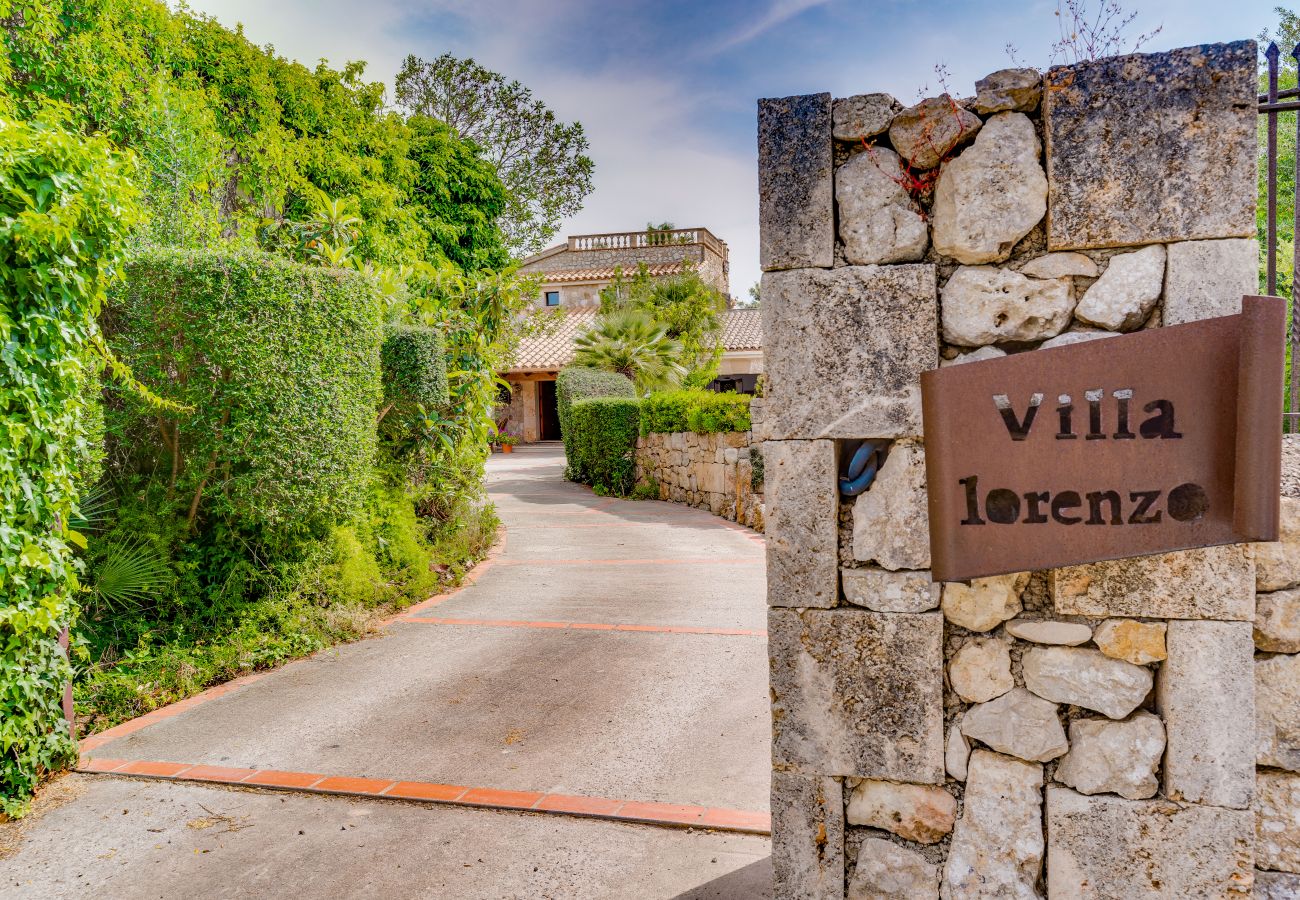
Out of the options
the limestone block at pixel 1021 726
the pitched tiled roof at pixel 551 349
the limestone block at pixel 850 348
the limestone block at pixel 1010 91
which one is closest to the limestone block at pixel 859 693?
the limestone block at pixel 1021 726

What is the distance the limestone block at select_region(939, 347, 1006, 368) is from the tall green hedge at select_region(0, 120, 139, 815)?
140 inches

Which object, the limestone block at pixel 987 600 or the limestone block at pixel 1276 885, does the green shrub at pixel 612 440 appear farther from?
the limestone block at pixel 1276 885

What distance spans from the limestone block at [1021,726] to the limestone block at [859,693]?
12 centimetres

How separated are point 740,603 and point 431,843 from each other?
4.50 m

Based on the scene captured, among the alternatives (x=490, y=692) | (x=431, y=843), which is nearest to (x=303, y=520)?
(x=490, y=692)

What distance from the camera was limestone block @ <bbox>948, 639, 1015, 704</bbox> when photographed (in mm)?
2400

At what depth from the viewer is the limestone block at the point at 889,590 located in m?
2.43

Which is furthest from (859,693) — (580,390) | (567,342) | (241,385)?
(567,342)

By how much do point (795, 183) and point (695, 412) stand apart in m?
11.1

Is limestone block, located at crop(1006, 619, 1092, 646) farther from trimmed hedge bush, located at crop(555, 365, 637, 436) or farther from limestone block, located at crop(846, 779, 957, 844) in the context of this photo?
trimmed hedge bush, located at crop(555, 365, 637, 436)

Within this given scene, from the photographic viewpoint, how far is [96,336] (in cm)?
406

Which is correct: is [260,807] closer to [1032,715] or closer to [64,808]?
[64,808]

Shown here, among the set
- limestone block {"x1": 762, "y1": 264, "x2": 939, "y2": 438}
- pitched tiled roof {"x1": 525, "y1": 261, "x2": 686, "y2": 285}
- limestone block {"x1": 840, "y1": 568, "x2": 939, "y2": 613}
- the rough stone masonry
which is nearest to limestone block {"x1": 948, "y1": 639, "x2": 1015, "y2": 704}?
the rough stone masonry

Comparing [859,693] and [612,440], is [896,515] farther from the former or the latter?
[612,440]
